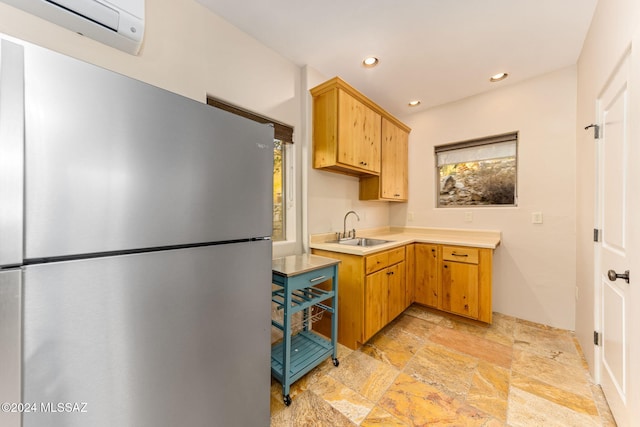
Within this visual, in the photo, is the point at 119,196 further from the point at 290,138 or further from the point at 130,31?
the point at 290,138

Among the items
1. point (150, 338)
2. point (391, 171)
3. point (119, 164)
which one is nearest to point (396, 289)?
point (391, 171)

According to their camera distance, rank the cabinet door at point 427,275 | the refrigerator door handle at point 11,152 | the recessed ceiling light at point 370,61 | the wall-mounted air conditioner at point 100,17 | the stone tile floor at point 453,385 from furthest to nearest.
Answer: the cabinet door at point 427,275
the recessed ceiling light at point 370,61
the stone tile floor at point 453,385
the wall-mounted air conditioner at point 100,17
the refrigerator door handle at point 11,152

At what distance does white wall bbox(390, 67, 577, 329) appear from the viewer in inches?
91.4

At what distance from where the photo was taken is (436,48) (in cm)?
202

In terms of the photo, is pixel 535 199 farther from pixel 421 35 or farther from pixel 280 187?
pixel 280 187

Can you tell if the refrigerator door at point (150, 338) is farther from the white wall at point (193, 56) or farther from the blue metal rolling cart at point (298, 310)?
the white wall at point (193, 56)

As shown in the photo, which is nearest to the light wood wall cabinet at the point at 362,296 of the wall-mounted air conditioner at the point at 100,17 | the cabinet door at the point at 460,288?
the cabinet door at the point at 460,288

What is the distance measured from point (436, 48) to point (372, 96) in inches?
36.1

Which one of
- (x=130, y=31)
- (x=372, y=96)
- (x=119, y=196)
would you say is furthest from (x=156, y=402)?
(x=372, y=96)

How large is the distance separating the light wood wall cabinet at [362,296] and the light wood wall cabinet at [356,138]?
0.89 metres

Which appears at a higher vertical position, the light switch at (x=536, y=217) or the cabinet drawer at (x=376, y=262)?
the light switch at (x=536, y=217)

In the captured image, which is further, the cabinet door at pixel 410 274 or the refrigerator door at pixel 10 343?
the cabinet door at pixel 410 274

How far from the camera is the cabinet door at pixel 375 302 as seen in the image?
202cm

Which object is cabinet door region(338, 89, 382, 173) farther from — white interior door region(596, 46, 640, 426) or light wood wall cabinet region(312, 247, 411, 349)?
white interior door region(596, 46, 640, 426)
